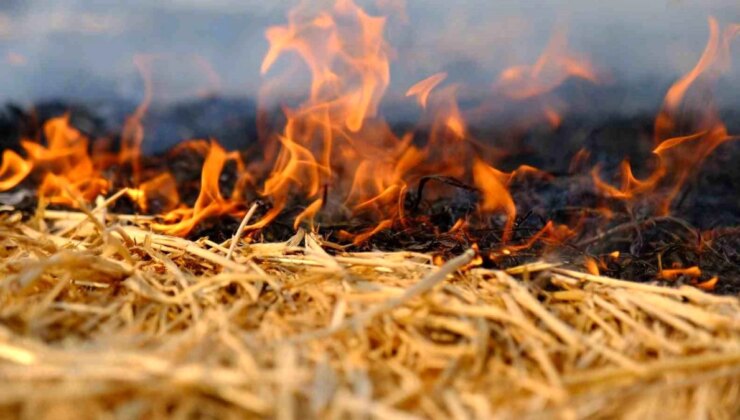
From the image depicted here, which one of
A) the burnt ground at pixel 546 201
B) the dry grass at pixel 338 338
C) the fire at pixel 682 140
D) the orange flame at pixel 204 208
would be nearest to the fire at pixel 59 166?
the burnt ground at pixel 546 201

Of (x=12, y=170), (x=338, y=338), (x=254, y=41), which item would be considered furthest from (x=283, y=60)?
(x=338, y=338)

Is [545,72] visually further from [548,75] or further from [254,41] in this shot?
[254,41]

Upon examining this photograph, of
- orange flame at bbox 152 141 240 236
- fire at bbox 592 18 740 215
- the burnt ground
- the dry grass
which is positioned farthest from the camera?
fire at bbox 592 18 740 215

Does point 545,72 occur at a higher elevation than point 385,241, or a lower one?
higher

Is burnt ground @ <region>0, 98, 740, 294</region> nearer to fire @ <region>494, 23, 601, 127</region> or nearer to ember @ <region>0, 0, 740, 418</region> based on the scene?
ember @ <region>0, 0, 740, 418</region>

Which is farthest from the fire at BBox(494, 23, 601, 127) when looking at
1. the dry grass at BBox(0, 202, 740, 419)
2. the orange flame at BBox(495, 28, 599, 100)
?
the dry grass at BBox(0, 202, 740, 419)

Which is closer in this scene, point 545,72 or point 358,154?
point 358,154

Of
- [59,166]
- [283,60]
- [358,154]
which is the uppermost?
[283,60]

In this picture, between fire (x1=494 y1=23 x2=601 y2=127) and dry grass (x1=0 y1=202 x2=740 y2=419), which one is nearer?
dry grass (x1=0 y1=202 x2=740 y2=419)
